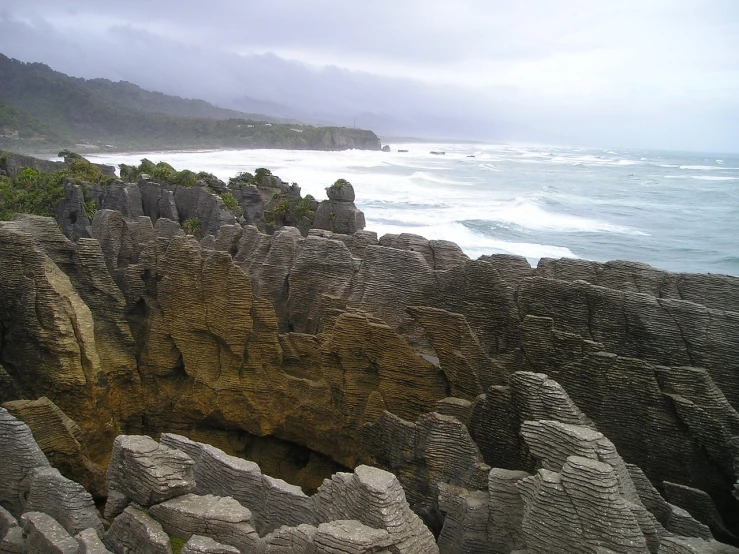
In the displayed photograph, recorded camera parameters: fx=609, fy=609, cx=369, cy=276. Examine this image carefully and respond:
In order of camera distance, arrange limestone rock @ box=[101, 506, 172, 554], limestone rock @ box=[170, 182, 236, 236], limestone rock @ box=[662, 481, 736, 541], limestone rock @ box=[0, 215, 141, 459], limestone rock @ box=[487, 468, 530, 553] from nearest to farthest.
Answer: limestone rock @ box=[101, 506, 172, 554], limestone rock @ box=[487, 468, 530, 553], limestone rock @ box=[662, 481, 736, 541], limestone rock @ box=[0, 215, 141, 459], limestone rock @ box=[170, 182, 236, 236]

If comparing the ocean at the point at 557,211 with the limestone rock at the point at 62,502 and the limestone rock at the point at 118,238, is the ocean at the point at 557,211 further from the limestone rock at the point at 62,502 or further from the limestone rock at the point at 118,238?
the limestone rock at the point at 62,502

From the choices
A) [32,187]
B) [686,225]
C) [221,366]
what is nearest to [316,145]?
[686,225]

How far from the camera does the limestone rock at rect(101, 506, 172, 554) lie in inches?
249

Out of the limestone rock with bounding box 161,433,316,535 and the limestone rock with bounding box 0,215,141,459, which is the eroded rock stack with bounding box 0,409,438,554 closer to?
the limestone rock with bounding box 161,433,316,535

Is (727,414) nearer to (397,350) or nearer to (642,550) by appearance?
(642,550)

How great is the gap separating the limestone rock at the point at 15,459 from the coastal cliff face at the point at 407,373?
187 millimetres

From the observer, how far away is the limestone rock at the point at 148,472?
6.70 metres

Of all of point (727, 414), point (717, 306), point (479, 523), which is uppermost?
point (717, 306)

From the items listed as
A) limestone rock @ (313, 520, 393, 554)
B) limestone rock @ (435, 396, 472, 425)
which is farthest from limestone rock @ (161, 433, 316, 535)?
limestone rock @ (435, 396, 472, 425)

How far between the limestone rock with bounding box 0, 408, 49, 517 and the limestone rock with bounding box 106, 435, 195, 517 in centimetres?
114

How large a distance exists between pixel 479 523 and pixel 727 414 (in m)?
3.37

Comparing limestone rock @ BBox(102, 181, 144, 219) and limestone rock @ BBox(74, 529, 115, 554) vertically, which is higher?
limestone rock @ BBox(102, 181, 144, 219)

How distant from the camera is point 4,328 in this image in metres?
9.92

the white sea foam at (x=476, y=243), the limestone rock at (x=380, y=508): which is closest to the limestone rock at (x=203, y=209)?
the white sea foam at (x=476, y=243)
